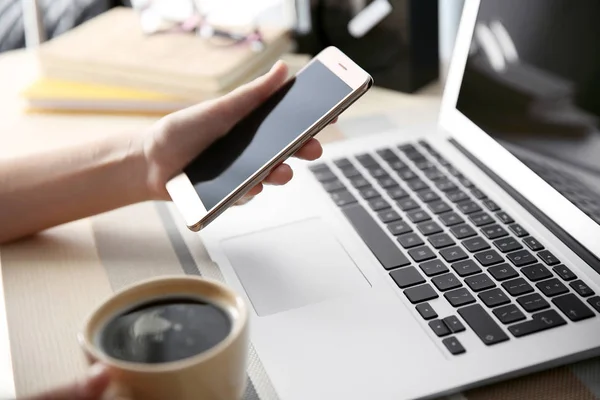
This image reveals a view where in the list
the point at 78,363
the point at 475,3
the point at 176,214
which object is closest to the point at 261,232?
the point at 176,214

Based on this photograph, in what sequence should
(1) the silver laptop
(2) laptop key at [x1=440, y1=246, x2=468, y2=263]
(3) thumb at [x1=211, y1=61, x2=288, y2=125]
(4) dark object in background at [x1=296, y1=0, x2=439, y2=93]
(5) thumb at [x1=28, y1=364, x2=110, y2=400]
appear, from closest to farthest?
(5) thumb at [x1=28, y1=364, x2=110, y2=400]
(1) the silver laptop
(2) laptop key at [x1=440, y1=246, x2=468, y2=263]
(3) thumb at [x1=211, y1=61, x2=288, y2=125]
(4) dark object in background at [x1=296, y1=0, x2=439, y2=93]

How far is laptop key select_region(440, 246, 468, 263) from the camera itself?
1.98 feet

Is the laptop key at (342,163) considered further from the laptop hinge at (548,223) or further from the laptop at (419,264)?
the laptop hinge at (548,223)

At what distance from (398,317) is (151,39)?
65 cm

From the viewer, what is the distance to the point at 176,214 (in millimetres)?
720

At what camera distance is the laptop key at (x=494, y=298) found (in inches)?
21.5

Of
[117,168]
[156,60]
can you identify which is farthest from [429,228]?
[156,60]

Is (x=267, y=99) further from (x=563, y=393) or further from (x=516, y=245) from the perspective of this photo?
(x=563, y=393)

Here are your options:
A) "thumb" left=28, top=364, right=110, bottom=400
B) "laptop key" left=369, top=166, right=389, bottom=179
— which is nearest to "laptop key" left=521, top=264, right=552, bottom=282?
"laptop key" left=369, top=166, right=389, bottom=179

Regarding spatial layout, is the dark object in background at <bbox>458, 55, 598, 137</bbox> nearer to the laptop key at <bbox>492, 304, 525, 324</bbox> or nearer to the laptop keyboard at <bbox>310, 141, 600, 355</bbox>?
the laptop keyboard at <bbox>310, 141, 600, 355</bbox>

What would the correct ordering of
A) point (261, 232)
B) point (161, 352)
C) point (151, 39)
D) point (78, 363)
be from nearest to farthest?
1. point (161, 352)
2. point (78, 363)
3. point (261, 232)
4. point (151, 39)

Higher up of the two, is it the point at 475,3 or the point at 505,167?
the point at 475,3

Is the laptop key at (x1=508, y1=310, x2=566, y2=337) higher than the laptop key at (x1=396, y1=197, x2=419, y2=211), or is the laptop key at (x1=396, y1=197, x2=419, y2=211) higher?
the laptop key at (x1=508, y1=310, x2=566, y2=337)

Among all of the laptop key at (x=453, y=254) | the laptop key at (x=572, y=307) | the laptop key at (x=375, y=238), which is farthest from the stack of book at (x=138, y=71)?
the laptop key at (x=572, y=307)
